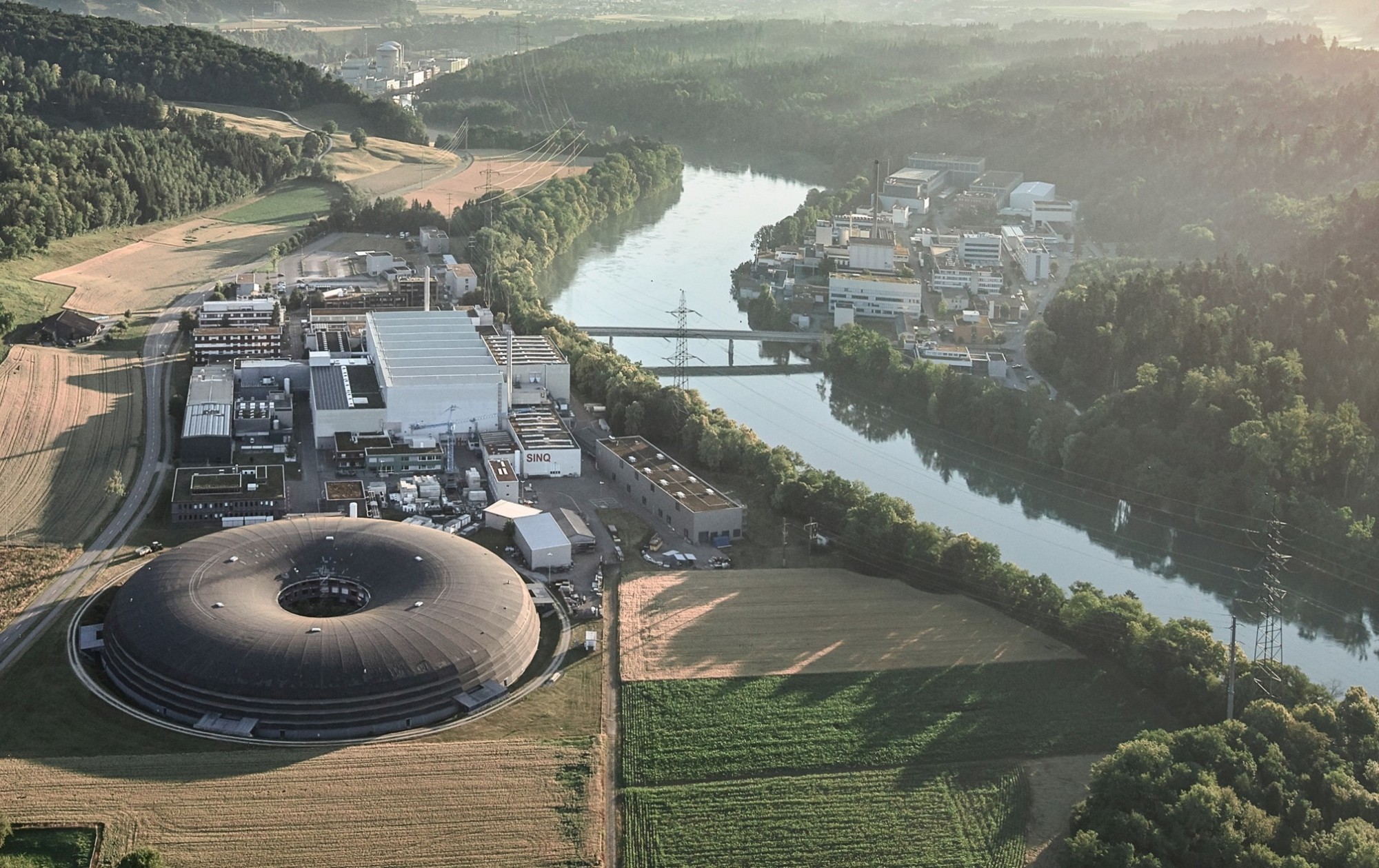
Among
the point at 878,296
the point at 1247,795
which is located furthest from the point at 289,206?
the point at 1247,795

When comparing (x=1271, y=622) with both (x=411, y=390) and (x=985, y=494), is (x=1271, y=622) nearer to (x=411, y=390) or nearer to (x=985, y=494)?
(x=985, y=494)

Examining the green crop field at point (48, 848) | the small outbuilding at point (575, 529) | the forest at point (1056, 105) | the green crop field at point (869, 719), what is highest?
the forest at point (1056, 105)

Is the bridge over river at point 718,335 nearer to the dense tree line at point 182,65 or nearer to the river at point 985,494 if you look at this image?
the river at point 985,494

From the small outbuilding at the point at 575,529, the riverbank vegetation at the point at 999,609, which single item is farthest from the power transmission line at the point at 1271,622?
the small outbuilding at the point at 575,529

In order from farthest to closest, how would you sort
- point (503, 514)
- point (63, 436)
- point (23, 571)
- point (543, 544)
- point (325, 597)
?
point (63, 436)
point (503, 514)
point (543, 544)
point (23, 571)
point (325, 597)

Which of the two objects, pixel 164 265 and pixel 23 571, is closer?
pixel 23 571

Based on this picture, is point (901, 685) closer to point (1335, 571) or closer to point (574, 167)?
point (1335, 571)

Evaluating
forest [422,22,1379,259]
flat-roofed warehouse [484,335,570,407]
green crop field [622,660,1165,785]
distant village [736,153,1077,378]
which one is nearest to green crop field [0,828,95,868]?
green crop field [622,660,1165,785]
